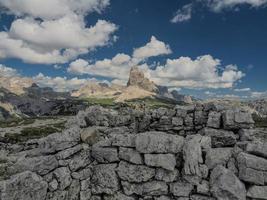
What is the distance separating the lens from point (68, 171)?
1269cm

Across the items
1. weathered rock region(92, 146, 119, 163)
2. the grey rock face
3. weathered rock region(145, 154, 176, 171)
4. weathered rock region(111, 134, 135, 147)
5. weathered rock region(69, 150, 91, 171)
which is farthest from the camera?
weathered rock region(92, 146, 119, 163)

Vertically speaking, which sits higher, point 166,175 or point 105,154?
point 105,154

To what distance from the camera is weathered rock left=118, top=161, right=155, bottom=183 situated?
40.6ft

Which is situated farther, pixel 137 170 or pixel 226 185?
pixel 137 170

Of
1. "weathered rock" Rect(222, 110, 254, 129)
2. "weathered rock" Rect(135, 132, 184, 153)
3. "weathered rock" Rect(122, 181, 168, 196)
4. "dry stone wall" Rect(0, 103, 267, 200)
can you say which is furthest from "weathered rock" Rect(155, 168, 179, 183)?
"weathered rock" Rect(222, 110, 254, 129)

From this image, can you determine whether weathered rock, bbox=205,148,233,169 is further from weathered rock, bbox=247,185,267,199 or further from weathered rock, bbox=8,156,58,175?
weathered rock, bbox=8,156,58,175

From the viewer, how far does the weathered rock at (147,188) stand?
40.1 feet

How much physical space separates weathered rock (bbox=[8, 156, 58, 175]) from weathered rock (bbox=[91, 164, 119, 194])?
1965 millimetres

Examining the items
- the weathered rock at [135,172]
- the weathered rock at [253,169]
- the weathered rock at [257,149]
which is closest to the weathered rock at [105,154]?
the weathered rock at [135,172]

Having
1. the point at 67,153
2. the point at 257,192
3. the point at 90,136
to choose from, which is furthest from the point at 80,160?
the point at 257,192

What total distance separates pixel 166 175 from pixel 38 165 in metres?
5.05

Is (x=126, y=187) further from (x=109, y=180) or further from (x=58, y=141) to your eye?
(x=58, y=141)

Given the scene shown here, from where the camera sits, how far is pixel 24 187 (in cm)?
1094

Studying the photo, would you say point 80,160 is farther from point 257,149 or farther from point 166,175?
point 257,149
